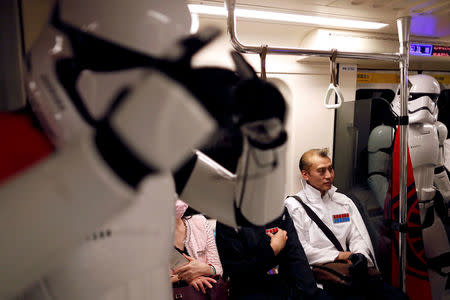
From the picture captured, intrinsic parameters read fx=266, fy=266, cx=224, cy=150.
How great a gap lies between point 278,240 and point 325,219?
2.07ft

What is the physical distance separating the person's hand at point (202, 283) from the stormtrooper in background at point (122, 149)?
2.92ft

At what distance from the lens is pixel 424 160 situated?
268 centimetres

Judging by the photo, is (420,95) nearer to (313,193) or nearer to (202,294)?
(313,193)

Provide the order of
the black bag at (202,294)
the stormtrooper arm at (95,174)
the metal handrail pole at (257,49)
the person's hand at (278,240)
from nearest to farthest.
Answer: the stormtrooper arm at (95,174) < the metal handrail pole at (257,49) < the black bag at (202,294) < the person's hand at (278,240)

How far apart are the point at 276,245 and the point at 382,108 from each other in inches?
83.0

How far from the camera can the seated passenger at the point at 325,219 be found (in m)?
2.16

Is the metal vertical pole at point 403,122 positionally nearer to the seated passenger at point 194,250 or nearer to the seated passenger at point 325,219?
the seated passenger at point 325,219

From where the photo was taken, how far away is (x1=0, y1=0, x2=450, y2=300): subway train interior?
17.5 inches

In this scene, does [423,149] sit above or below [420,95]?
below

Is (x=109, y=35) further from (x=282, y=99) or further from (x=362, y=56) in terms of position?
(x=362, y=56)

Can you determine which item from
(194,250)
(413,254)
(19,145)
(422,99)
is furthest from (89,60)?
(422,99)

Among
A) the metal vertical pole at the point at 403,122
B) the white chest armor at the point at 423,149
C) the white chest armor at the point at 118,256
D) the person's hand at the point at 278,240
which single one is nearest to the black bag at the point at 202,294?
the person's hand at the point at 278,240

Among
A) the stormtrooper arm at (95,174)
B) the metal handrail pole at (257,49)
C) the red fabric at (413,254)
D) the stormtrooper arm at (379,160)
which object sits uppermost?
the metal handrail pole at (257,49)

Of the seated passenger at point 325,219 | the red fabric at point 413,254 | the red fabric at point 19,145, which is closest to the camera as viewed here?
the red fabric at point 19,145
